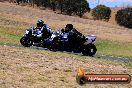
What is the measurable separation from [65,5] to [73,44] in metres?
58.8

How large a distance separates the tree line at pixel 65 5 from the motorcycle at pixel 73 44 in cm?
5731

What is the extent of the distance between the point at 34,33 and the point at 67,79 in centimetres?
1283

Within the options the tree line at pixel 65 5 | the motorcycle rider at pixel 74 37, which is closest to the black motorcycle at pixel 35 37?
the motorcycle rider at pixel 74 37

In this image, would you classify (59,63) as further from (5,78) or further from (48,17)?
(48,17)

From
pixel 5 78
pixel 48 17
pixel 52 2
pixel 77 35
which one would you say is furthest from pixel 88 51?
pixel 52 2

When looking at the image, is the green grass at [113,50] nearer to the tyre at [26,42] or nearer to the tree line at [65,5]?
the tyre at [26,42]

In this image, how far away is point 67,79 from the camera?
13508 mm

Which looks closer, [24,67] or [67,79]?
[67,79]

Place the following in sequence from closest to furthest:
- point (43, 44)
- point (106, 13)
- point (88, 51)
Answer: point (88, 51), point (43, 44), point (106, 13)

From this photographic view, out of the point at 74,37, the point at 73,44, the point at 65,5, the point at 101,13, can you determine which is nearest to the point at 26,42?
the point at 73,44

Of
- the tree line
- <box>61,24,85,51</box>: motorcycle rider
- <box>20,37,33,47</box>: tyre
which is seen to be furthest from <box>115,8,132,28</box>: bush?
<box>61,24,85,51</box>: motorcycle rider

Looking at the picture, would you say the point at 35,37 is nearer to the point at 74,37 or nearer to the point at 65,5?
the point at 74,37

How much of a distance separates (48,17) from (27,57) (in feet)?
153

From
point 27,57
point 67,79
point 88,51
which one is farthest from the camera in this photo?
point 88,51
